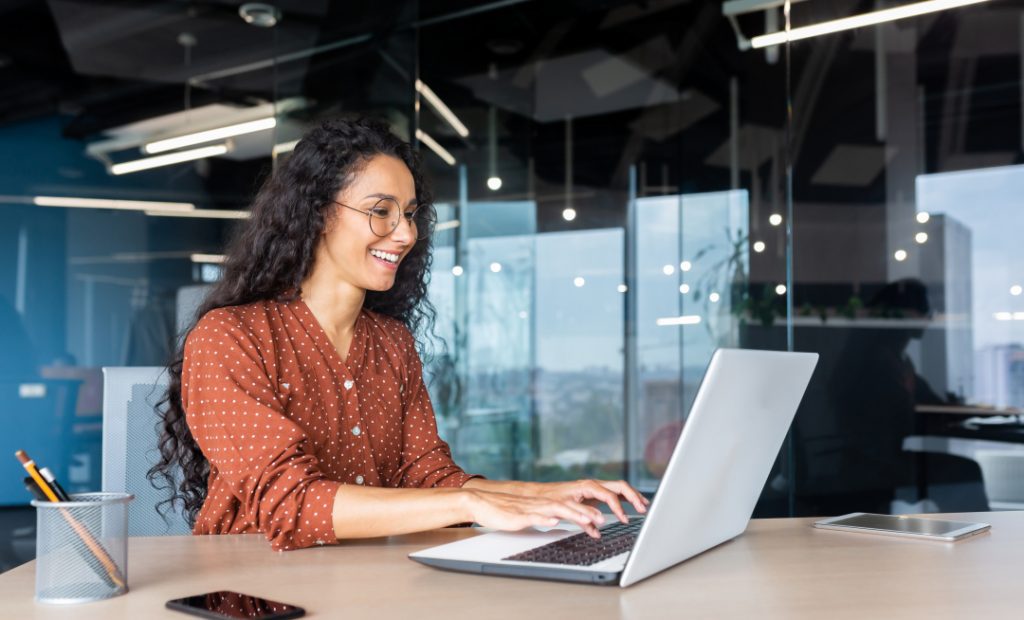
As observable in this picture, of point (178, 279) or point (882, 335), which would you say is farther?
point (178, 279)

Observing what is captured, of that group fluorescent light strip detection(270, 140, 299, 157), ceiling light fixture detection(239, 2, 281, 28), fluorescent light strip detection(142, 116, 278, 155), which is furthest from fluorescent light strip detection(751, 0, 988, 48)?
fluorescent light strip detection(142, 116, 278, 155)

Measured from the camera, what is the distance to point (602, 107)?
184 inches

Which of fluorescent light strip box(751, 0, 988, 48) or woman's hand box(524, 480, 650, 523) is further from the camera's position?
fluorescent light strip box(751, 0, 988, 48)

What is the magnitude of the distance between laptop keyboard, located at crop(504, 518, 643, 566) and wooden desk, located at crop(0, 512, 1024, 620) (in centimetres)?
6

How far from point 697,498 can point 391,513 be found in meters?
0.42

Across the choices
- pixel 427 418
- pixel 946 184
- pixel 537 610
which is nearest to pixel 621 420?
pixel 946 184

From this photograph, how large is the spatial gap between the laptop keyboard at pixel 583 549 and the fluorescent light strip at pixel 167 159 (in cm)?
431

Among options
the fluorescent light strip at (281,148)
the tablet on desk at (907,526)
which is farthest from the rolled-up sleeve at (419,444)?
the fluorescent light strip at (281,148)

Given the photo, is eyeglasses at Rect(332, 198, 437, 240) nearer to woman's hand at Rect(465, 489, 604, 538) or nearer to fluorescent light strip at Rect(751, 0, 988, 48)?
woman's hand at Rect(465, 489, 604, 538)

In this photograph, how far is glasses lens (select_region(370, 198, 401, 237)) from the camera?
5.83ft

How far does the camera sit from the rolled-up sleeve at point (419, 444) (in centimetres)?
181

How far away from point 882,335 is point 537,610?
3.49 m

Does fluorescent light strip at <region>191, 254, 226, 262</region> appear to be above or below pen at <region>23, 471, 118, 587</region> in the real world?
above

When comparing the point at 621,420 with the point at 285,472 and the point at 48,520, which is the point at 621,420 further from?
the point at 48,520
